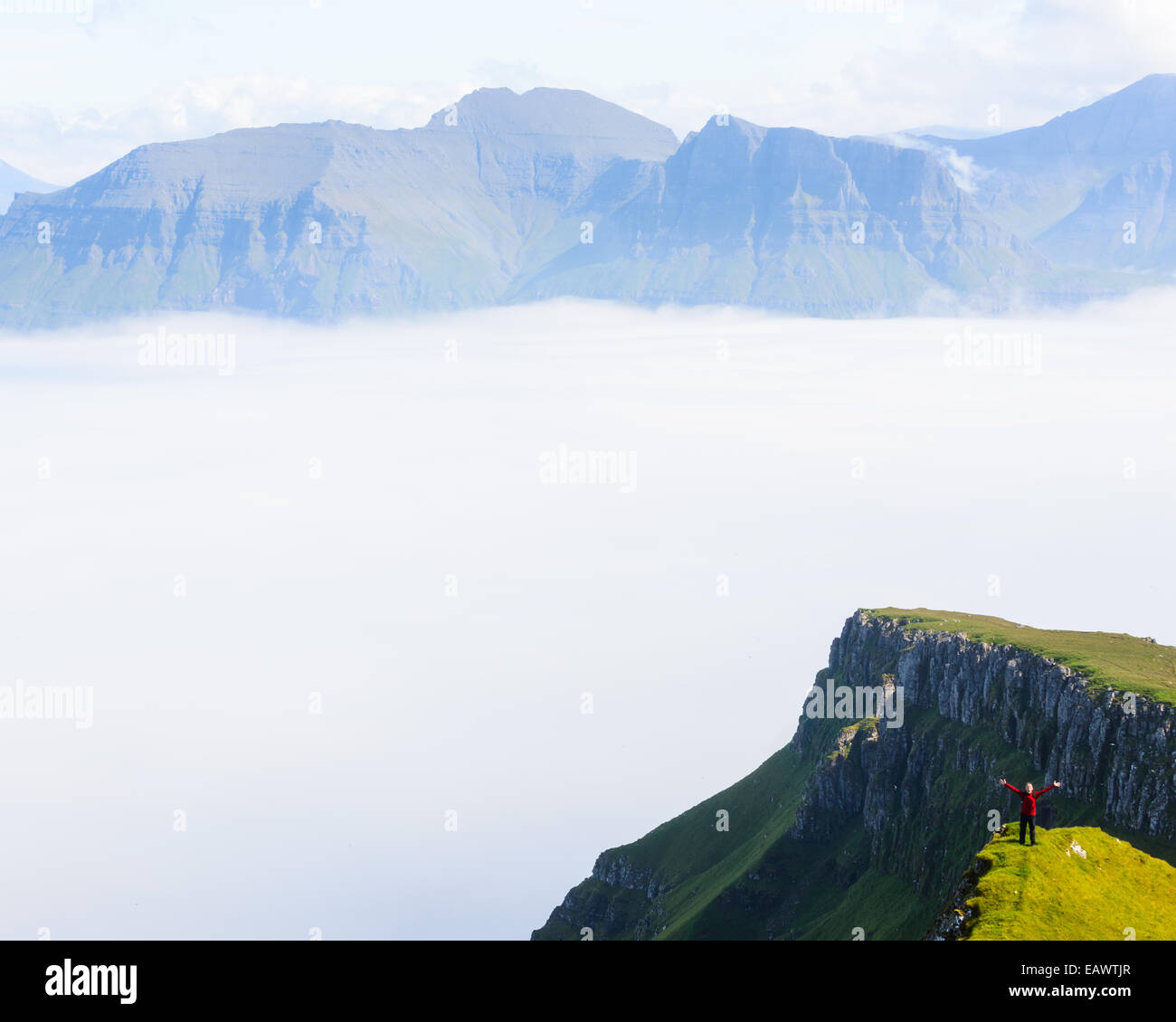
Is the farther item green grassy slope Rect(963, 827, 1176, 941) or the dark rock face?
the dark rock face

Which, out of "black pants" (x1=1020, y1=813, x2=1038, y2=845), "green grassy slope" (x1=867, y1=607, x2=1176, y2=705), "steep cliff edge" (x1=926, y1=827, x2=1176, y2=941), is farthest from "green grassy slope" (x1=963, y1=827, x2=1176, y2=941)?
"green grassy slope" (x1=867, y1=607, x2=1176, y2=705)

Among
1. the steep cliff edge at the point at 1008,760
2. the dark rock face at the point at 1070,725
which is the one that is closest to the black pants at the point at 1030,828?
the steep cliff edge at the point at 1008,760

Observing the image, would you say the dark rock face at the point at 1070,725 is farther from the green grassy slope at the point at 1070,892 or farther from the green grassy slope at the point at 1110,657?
the green grassy slope at the point at 1070,892

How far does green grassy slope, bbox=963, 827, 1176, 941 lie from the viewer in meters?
77.8

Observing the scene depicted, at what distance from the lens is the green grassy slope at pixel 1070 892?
77.8 m

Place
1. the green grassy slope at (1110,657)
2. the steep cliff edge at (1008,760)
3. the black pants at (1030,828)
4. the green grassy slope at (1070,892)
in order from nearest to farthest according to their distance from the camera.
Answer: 1. the green grassy slope at (1070,892)
2. the black pants at (1030,828)
3. the steep cliff edge at (1008,760)
4. the green grassy slope at (1110,657)

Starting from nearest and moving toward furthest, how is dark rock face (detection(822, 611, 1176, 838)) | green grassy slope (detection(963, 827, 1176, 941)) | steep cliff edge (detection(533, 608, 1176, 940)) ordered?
green grassy slope (detection(963, 827, 1176, 941)) → dark rock face (detection(822, 611, 1176, 838)) → steep cliff edge (detection(533, 608, 1176, 940))

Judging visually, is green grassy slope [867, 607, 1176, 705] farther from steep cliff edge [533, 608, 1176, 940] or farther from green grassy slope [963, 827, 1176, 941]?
green grassy slope [963, 827, 1176, 941]
